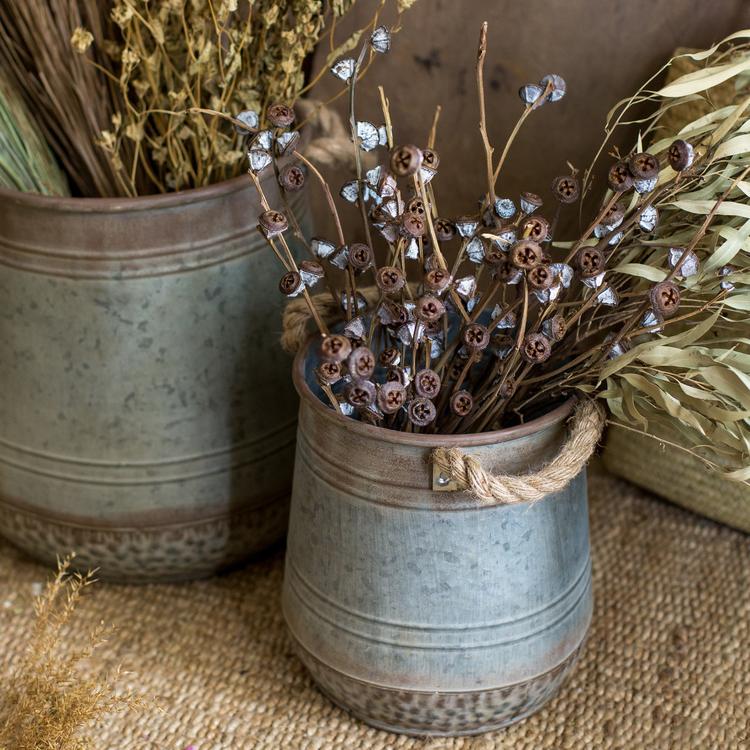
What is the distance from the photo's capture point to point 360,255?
84cm

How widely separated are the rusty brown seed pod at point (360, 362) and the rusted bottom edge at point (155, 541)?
0.40 m

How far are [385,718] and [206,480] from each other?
30cm

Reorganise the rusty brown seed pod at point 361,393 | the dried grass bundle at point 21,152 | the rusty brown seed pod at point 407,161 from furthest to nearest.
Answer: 1. the dried grass bundle at point 21,152
2. the rusty brown seed pod at point 361,393
3. the rusty brown seed pod at point 407,161

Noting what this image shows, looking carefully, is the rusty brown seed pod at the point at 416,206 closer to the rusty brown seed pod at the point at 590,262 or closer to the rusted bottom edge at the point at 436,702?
the rusty brown seed pod at the point at 590,262

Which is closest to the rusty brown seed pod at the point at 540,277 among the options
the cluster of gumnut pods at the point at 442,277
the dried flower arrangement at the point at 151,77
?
the cluster of gumnut pods at the point at 442,277

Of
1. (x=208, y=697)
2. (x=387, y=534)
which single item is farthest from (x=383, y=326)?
(x=208, y=697)

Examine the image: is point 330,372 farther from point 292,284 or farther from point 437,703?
point 437,703

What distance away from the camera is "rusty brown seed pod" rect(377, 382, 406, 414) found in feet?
2.60

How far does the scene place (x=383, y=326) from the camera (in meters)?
0.89

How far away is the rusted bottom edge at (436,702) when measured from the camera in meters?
0.91

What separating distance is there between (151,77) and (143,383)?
0.93 feet

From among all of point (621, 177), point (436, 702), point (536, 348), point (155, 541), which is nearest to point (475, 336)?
point (536, 348)

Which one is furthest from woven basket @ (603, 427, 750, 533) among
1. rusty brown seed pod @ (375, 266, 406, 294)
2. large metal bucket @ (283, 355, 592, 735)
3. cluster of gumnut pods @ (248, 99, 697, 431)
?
rusty brown seed pod @ (375, 266, 406, 294)

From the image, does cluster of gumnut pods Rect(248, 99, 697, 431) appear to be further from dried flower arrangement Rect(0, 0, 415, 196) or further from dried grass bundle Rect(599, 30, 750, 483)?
dried flower arrangement Rect(0, 0, 415, 196)
